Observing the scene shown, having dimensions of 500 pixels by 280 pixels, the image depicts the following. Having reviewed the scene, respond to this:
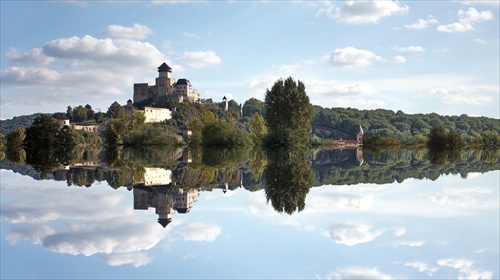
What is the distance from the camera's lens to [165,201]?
12906mm

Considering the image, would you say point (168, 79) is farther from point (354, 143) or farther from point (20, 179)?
point (20, 179)

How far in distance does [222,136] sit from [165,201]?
1465 inches

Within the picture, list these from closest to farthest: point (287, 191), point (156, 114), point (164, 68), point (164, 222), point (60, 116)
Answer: point (164, 222)
point (287, 191)
point (60, 116)
point (156, 114)
point (164, 68)

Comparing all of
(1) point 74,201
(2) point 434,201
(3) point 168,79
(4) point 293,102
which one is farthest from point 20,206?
(3) point 168,79

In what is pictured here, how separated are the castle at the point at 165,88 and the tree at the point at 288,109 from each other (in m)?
63.6

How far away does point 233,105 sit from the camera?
130750 mm

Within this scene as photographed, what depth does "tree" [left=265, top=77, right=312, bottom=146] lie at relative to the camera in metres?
49.2

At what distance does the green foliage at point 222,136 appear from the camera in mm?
50062

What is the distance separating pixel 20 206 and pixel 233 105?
393 feet

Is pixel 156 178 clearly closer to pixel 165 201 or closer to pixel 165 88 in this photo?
pixel 165 201

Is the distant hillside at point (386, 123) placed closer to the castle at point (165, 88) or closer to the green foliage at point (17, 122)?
the castle at point (165, 88)

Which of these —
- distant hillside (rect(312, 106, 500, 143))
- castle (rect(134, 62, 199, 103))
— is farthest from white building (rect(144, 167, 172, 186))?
distant hillside (rect(312, 106, 500, 143))

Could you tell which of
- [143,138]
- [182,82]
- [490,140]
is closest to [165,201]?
[143,138]

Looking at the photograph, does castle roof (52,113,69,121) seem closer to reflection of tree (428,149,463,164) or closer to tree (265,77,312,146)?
tree (265,77,312,146)
